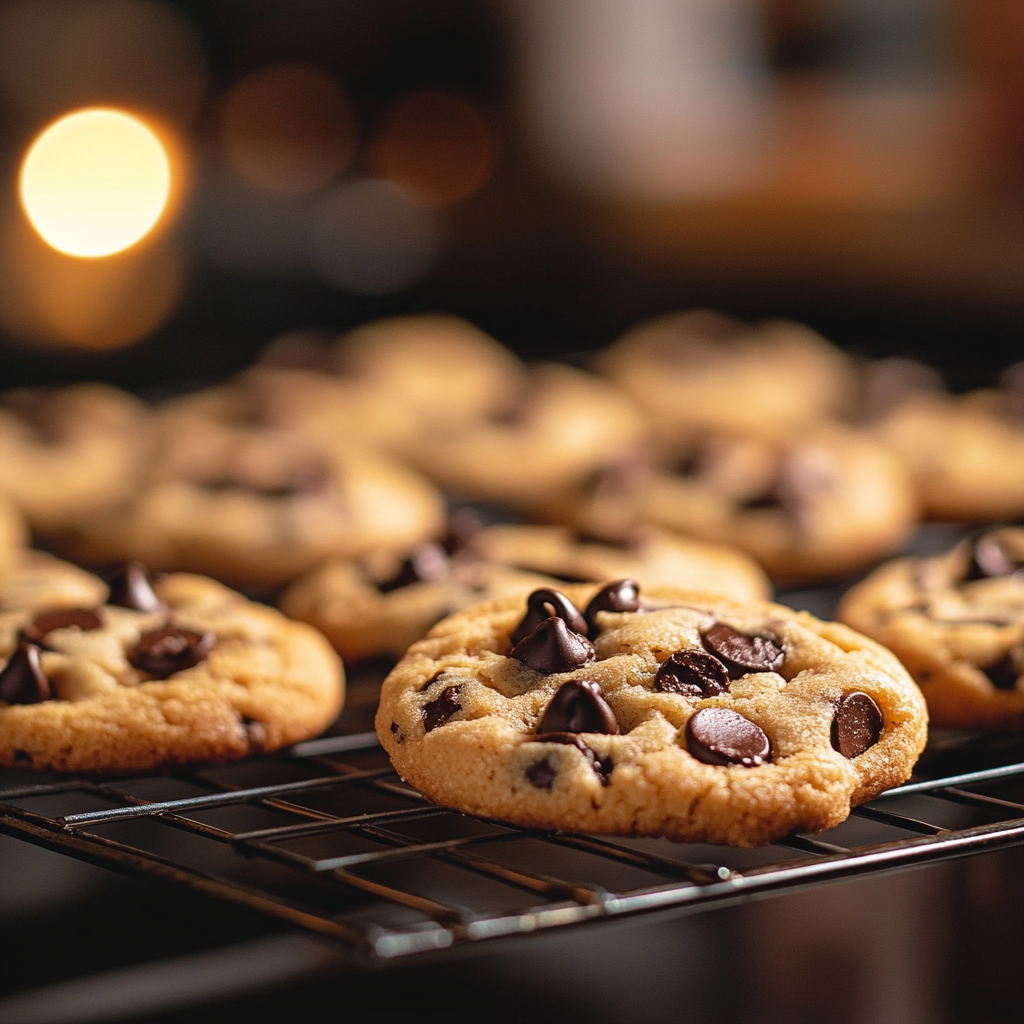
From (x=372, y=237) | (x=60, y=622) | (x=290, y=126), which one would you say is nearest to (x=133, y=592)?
(x=60, y=622)

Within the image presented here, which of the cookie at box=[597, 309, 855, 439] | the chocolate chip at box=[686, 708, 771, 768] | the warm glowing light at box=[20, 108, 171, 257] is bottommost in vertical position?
the chocolate chip at box=[686, 708, 771, 768]

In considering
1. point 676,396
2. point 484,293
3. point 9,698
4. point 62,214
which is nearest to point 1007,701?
point 9,698

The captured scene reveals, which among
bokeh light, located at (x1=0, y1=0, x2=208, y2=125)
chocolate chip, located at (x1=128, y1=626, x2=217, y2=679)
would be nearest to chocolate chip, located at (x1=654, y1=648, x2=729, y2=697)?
chocolate chip, located at (x1=128, y1=626, x2=217, y2=679)

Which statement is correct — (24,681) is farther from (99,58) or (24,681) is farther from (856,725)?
(99,58)

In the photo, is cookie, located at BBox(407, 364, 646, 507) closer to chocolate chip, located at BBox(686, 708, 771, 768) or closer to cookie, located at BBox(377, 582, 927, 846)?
cookie, located at BBox(377, 582, 927, 846)

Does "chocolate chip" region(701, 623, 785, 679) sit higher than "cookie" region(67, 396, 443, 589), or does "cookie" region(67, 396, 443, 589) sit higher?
"cookie" region(67, 396, 443, 589)

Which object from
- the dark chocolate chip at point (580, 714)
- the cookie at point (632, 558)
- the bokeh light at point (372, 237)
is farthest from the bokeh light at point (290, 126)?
the dark chocolate chip at point (580, 714)

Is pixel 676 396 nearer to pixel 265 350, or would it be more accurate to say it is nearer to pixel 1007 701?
pixel 265 350
